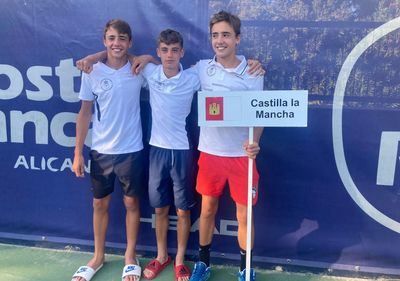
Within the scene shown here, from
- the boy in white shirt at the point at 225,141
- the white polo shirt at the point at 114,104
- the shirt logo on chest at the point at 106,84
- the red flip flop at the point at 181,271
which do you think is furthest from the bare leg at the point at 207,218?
the shirt logo on chest at the point at 106,84

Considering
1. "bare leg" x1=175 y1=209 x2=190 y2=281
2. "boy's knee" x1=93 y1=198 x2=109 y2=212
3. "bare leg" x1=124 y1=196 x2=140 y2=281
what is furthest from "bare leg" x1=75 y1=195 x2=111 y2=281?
"bare leg" x1=175 y1=209 x2=190 y2=281

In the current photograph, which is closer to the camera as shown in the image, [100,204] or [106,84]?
[106,84]

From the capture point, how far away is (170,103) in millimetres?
2672

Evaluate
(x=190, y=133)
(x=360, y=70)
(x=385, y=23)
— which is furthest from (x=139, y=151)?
(x=385, y=23)

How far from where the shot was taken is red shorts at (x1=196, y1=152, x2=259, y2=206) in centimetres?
265

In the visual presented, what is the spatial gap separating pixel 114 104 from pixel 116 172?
1.36 feet

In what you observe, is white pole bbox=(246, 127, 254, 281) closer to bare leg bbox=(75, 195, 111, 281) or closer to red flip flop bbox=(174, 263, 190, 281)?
red flip flop bbox=(174, 263, 190, 281)

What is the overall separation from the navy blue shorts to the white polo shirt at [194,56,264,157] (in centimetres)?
42

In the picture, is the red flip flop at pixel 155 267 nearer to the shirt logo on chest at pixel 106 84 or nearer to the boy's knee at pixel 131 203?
the boy's knee at pixel 131 203

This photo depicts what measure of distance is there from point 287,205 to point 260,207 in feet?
0.57

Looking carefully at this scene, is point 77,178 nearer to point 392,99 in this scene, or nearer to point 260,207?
point 260,207

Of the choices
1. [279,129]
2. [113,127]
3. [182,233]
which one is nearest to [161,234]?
[182,233]

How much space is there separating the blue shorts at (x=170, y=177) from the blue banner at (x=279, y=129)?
0.28 meters

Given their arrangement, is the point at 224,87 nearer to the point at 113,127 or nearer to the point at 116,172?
the point at 113,127
